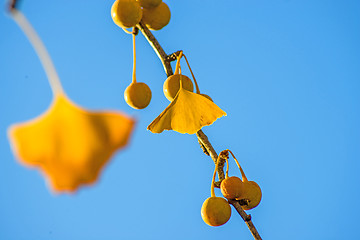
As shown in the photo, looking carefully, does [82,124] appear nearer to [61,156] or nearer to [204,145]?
[61,156]

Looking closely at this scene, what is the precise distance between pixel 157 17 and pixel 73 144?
1.01 feet

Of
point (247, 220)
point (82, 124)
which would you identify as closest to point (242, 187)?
point (247, 220)

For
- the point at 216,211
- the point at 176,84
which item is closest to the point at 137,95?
the point at 176,84

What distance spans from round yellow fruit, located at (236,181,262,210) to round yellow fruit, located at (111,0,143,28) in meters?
0.20

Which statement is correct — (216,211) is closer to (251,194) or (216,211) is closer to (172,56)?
(251,194)

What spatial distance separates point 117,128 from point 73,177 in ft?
0.09

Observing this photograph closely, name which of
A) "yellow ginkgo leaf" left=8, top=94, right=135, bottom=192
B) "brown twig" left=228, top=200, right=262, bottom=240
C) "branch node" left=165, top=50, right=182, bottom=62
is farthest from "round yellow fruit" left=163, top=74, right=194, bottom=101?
"yellow ginkgo leaf" left=8, top=94, right=135, bottom=192

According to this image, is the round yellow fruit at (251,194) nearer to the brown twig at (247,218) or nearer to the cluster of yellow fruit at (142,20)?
the brown twig at (247,218)

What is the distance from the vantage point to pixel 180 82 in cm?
46

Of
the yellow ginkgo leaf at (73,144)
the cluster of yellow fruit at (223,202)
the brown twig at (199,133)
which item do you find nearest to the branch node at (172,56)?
the brown twig at (199,133)

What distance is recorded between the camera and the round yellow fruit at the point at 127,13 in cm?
45

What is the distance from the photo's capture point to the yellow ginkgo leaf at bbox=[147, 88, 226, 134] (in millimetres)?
435

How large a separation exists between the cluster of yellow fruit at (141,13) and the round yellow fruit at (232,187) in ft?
0.59

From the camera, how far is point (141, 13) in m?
0.47
